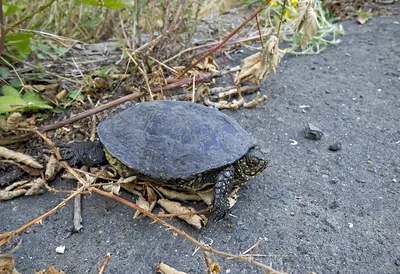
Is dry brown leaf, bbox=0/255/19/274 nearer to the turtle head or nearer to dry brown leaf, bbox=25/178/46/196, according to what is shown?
dry brown leaf, bbox=25/178/46/196

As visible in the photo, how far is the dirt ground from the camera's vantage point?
1868mm

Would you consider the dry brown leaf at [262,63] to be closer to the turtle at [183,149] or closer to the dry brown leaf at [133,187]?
the turtle at [183,149]

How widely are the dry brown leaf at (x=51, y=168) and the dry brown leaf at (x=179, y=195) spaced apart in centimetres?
66

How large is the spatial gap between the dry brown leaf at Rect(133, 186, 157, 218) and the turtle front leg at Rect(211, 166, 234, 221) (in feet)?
1.10

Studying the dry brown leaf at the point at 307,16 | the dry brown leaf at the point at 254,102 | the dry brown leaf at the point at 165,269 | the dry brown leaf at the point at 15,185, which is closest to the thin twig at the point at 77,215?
the dry brown leaf at the point at 15,185

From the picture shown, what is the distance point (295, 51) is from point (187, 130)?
2.35 m

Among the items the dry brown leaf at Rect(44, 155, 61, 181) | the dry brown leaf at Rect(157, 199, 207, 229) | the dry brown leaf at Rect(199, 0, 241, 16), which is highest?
the dry brown leaf at Rect(44, 155, 61, 181)

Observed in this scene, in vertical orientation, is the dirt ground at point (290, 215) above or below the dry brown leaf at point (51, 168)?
below

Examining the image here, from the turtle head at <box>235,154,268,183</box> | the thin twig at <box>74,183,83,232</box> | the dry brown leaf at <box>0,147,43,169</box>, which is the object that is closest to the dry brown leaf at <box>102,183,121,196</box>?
the thin twig at <box>74,183,83,232</box>

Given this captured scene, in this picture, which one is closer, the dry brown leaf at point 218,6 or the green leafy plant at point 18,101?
the green leafy plant at point 18,101

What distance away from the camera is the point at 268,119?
117 inches

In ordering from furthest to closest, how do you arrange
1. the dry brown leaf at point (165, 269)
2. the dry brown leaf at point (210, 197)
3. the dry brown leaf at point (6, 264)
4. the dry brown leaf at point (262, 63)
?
the dry brown leaf at point (262, 63) < the dry brown leaf at point (210, 197) < the dry brown leaf at point (165, 269) < the dry brown leaf at point (6, 264)

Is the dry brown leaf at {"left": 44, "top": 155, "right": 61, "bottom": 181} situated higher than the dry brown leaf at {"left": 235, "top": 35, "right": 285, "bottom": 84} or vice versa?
the dry brown leaf at {"left": 235, "top": 35, "right": 285, "bottom": 84}

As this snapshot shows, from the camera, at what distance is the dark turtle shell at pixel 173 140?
6.65 ft
